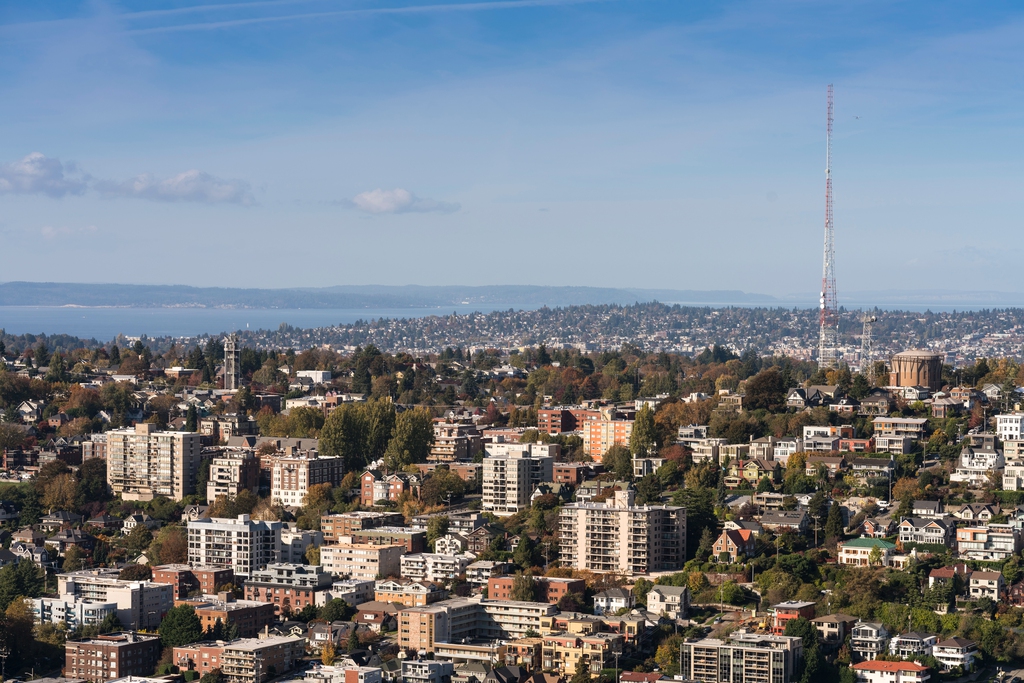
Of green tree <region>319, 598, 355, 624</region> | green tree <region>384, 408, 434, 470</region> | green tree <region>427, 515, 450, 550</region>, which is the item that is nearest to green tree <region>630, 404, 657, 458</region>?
green tree <region>384, 408, 434, 470</region>

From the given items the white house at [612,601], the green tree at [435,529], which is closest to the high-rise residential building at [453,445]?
the green tree at [435,529]

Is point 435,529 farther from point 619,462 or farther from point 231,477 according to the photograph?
point 231,477

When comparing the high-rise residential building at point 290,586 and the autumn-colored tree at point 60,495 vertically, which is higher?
the autumn-colored tree at point 60,495

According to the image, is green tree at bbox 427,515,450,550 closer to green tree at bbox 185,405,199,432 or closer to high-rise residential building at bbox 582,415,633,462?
high-rise residential building at bbox 582,415,633,462

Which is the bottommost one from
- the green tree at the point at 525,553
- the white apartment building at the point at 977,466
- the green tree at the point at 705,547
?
the green tree at the point at 525,553

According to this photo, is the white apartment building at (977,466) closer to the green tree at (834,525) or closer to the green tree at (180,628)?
the green tree at (834,525)

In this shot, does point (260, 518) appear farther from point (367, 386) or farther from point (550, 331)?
point (550, 331)
